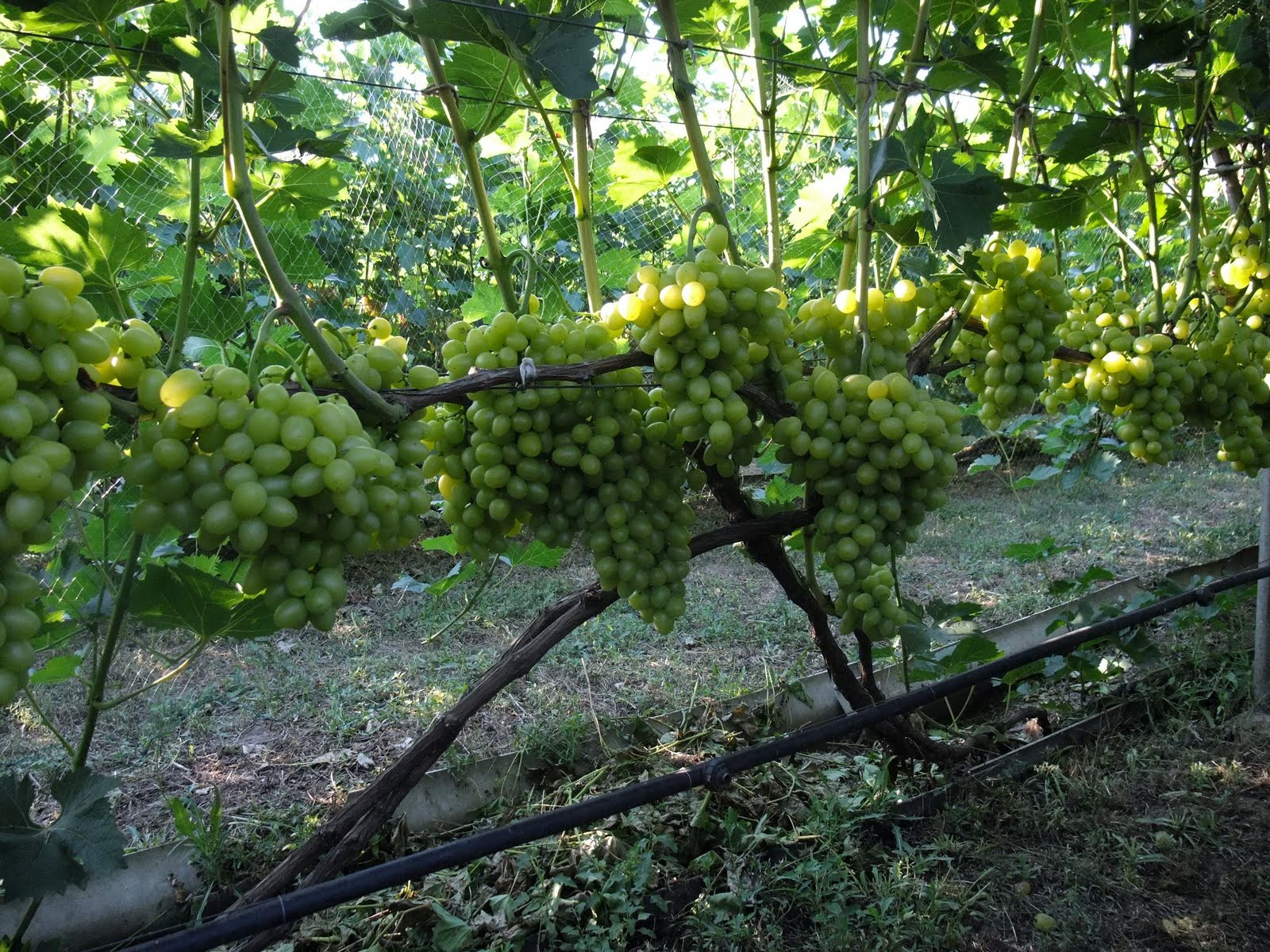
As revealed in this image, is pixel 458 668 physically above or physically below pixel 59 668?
below

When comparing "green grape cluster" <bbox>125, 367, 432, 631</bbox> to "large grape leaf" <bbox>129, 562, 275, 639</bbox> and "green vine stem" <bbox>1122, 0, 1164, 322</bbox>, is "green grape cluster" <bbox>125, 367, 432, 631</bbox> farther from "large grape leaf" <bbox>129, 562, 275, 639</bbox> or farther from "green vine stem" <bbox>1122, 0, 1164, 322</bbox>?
"green vine stem" <bbox>1122, 0, 1164, 322</bbox>

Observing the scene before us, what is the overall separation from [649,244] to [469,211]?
98 centimetres

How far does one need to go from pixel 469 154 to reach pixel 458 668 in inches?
92.1

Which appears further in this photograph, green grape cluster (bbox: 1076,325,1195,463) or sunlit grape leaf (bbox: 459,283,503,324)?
sunlit grape leaf (bbox: 459,283,503,324)

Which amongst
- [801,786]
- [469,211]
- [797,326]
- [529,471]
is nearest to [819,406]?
[797,326]

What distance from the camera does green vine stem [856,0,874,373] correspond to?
4.32ft

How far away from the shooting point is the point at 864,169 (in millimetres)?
1320

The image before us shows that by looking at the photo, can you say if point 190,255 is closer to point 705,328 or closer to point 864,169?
point 705,328

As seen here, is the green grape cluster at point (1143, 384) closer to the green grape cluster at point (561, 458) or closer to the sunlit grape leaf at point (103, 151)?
the green grape cluster at point (561, 458)

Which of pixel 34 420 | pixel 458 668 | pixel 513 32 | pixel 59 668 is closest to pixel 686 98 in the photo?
pixel 513 32

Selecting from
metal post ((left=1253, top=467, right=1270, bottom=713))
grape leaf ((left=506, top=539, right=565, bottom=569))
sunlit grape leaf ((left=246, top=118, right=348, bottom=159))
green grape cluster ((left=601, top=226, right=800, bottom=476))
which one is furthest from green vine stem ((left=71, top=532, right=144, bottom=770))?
metal post ((left=1253, top=467, right=1270, bottom=713))

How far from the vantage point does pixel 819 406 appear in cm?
130

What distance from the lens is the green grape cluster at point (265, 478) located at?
761mm

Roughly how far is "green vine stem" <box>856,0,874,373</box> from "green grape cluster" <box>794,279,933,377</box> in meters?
0.01
